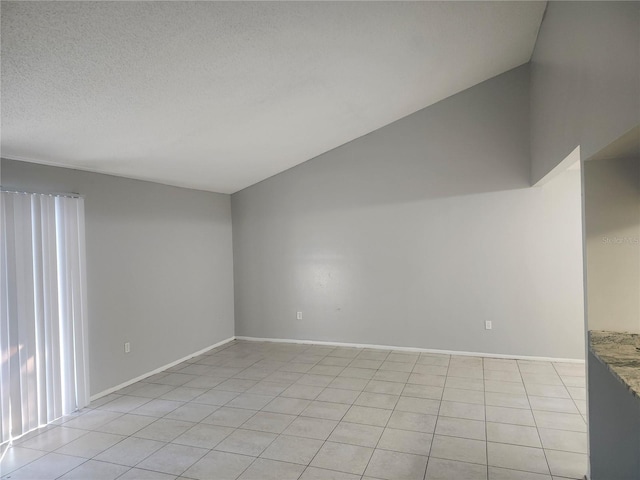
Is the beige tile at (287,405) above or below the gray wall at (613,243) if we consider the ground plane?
below

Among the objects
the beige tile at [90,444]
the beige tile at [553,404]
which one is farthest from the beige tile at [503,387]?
the beige tile at [90,444]

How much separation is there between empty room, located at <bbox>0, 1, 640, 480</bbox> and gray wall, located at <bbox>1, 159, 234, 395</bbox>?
30mm

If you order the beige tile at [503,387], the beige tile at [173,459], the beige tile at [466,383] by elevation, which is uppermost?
the beige tile at [173,459]

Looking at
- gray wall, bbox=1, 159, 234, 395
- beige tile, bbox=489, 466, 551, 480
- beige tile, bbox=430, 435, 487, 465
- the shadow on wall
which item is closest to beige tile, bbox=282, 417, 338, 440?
beige tile, bbox=430, 435, 487, 465

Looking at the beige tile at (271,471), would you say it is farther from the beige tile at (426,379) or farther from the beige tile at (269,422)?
the beige tile at (426,379)

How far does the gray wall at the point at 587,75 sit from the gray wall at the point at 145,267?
12.5ft

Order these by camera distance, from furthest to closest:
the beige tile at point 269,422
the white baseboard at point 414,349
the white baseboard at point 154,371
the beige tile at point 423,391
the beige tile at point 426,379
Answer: the white baseboard at point 414,349, the beige tile at point 426,379, the white baseboard at point 154,371, the beige tile at point 423,391, the beige tile at point 269,422

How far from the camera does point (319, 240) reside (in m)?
5.50

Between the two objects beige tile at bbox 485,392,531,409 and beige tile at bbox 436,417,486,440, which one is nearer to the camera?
beige tile at bbox 436,417,486,440

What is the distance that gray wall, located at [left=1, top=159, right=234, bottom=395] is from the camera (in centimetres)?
372

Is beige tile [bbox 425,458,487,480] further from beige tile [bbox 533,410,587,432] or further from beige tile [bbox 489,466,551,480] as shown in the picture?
beige tile [bbox 533,410,587,432]

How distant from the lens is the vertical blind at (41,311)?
2973 mm

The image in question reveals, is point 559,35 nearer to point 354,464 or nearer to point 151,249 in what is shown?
point 354,464

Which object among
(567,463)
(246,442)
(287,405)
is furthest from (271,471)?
(567,463)
